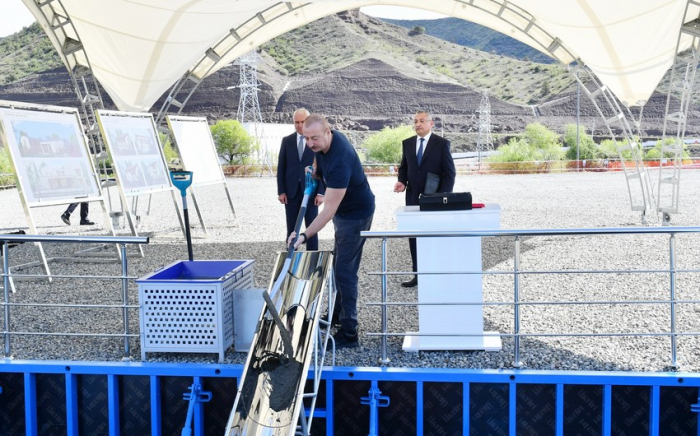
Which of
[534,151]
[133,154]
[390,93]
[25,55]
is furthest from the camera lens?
[25,55]

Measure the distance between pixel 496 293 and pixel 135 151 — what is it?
5.17 metres

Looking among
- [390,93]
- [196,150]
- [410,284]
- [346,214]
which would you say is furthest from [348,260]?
[390,93]

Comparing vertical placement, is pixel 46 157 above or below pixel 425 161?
above

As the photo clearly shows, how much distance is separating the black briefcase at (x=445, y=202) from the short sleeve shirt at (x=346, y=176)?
0.39 meters

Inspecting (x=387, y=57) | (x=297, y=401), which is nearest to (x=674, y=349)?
(x=297, y=401)

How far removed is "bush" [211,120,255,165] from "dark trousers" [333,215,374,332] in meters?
65.1

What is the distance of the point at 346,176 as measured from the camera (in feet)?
13.1

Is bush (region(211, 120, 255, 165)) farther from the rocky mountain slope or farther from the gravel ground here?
the gravel ground

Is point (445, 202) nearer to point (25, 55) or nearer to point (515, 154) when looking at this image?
point (515, 154)

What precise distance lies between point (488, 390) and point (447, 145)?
282 cm

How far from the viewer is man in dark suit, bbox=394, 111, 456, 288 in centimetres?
613

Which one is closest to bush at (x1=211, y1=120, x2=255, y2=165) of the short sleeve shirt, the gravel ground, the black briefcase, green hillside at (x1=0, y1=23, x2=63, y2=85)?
green hillside at (x1=0, y1=23, x2=63, y2=85)

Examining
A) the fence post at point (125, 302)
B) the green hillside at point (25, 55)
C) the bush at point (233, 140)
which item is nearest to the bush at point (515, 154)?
the bush at point (233, 140)

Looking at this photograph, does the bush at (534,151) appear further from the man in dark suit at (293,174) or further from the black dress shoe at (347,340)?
the black dress shoe at (347,340)
